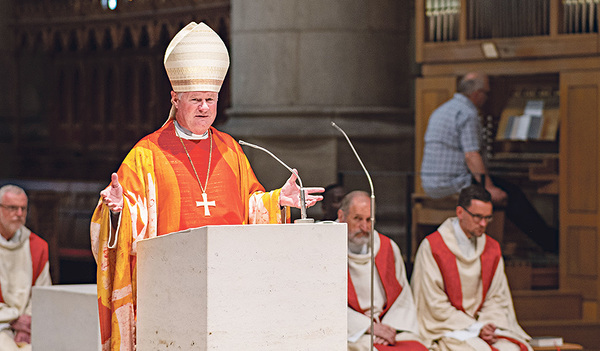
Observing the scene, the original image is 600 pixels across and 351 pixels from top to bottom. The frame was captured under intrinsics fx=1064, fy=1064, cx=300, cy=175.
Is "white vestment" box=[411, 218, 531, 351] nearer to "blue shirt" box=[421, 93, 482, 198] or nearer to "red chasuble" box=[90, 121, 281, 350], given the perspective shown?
"blue shirt" box=[421, 93, 482, 198]

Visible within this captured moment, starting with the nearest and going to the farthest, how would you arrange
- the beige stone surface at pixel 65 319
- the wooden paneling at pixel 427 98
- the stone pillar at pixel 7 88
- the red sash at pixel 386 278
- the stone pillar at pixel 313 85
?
the beige stone surface at pixel 65 319 < the red sash at pixel 386 278 < the wooden paneling at pixel 427 98 < the stone pillar at pixel 313 85 < the stone pillar at pixel 7 88

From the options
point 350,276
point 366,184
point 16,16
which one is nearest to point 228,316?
point 350,276

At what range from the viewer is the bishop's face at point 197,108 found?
4.27m

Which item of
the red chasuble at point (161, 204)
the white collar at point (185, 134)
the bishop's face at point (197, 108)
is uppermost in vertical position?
the bishop's face at point (197, 108)

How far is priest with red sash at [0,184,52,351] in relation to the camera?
6.18 meters

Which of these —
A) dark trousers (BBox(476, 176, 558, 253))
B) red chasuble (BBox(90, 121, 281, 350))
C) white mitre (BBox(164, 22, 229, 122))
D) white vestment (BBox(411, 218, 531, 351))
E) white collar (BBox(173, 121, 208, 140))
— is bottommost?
white vestment (BBox(411, 218, 531, 351))

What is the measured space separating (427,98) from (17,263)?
3.73 metres

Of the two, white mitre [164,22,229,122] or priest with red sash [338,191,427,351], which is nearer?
white mitre [164,22,229,122]

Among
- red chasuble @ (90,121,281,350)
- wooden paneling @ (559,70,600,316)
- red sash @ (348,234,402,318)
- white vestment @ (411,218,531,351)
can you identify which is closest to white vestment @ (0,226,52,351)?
red sash @ (348,234,402,318)

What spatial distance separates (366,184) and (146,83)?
5.79 m

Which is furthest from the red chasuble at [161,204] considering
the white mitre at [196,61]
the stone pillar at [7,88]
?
the stone pillar at [7,88]

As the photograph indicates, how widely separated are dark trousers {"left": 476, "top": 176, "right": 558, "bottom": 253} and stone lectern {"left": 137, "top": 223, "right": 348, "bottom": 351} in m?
4.28

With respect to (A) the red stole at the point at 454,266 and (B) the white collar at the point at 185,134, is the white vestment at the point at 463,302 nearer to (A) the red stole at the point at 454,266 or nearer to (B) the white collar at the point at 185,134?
(A) the red stole at the point at 454,266

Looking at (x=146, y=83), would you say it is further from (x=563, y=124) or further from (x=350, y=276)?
(x=350, y=276)
